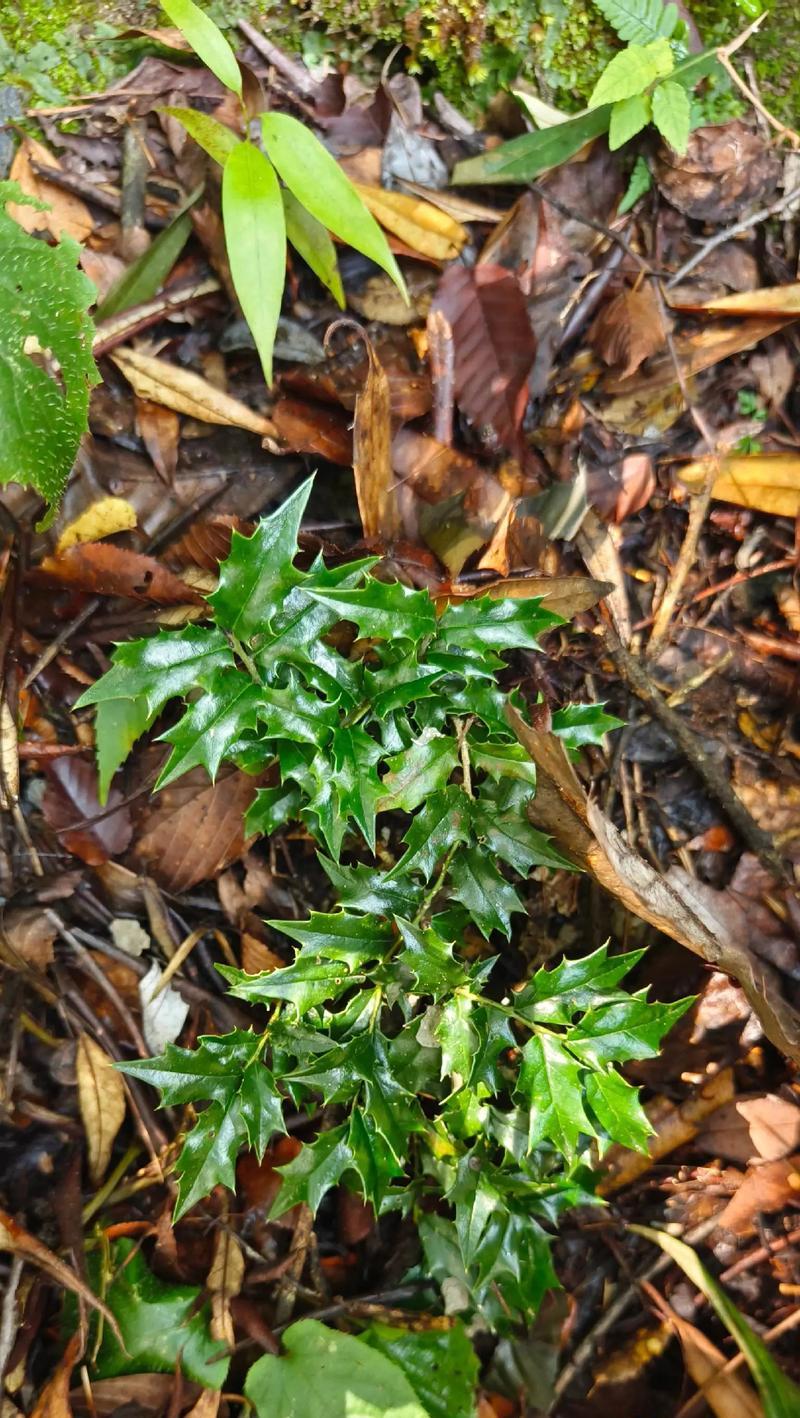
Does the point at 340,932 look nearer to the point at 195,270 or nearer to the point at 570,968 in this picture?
the point at 570,968

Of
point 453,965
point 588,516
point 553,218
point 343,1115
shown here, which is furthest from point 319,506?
point 343,1115

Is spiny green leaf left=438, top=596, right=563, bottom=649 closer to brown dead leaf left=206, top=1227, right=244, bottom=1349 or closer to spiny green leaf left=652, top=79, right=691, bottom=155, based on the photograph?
spiny green leaf left=652, top=79, right=691, bottom=155

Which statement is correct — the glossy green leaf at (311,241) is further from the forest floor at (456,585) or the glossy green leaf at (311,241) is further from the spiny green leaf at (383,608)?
the spiny green leaf at (383,608)

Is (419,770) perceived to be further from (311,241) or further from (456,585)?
(311,241)

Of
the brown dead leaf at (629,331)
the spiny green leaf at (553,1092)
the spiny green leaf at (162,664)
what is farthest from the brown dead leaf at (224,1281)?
the brown dead leaf at (629,331)

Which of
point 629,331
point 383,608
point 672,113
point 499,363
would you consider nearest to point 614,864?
point 383,608

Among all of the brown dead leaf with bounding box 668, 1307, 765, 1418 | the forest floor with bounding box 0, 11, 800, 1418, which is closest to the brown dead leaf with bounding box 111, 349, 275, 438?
the forest floor with bounding box 0, 11, 800, 1418
